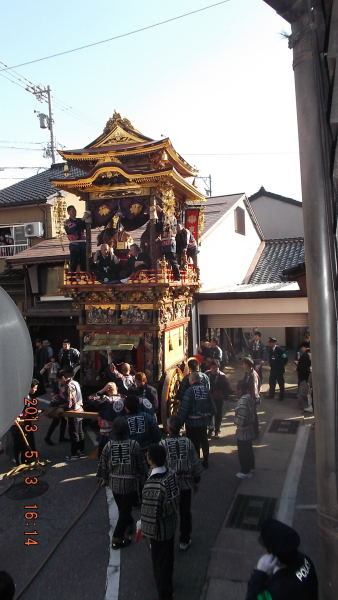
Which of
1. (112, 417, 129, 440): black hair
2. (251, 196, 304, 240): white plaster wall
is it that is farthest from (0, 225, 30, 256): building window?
(112, 417, 129, 440): black hair

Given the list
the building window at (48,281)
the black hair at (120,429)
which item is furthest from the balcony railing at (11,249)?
the black hair at (120,429)

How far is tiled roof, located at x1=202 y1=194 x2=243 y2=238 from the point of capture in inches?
729

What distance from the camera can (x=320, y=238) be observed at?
3465mm

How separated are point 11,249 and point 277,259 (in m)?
13.6

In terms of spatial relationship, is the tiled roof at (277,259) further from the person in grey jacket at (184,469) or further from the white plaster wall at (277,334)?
the person in grey jacket at (184,469)

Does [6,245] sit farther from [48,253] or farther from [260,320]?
[260,320]

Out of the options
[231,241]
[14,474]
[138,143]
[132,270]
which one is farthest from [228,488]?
[231,241]

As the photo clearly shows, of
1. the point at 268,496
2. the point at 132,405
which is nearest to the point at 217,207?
the point at 268,496

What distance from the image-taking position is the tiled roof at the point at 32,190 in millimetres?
20906

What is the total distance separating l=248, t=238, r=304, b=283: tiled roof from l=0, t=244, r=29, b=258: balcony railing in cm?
1155

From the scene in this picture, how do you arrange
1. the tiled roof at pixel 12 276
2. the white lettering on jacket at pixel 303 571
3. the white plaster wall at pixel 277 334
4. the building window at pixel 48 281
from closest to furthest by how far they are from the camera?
the white lettering on jacket at pixel 303 571, the building window at pixel 48 281, the tiled roof at pixel 12 276, the white plaster wall at pixel 277 334

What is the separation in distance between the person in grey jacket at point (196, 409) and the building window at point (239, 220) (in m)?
14.3

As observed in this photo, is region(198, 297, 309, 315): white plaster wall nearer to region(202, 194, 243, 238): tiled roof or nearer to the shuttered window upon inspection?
the shuttered window

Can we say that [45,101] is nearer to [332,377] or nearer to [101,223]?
[101,223]
